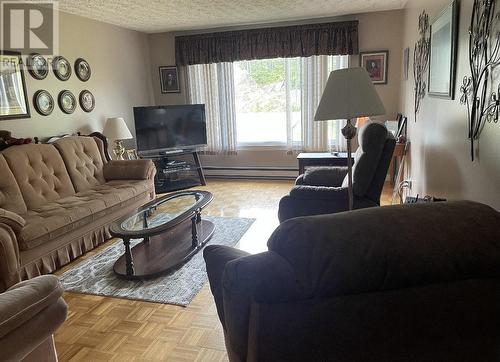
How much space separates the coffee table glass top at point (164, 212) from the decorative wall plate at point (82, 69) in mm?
2114

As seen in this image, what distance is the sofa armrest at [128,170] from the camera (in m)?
3.93

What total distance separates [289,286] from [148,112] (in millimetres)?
4641

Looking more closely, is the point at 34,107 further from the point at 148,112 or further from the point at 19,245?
the point at 19,245

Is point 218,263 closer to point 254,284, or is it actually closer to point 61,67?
point 254,284

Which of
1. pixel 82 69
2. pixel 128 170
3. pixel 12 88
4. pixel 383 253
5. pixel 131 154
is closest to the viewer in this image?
pixel 383 253

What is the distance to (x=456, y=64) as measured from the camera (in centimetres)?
193

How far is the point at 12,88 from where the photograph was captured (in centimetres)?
344

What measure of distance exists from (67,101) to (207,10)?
195cm

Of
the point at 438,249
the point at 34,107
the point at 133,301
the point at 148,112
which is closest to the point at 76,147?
the point at 34,107

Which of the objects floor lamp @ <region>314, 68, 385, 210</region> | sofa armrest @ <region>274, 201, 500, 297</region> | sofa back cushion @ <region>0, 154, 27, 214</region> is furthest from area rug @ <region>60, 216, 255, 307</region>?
sofa armrest @ <region>274, 201, 500, 297</region>

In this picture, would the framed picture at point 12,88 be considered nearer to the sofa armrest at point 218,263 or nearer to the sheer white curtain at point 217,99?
the sheer white curtain at point 217,99

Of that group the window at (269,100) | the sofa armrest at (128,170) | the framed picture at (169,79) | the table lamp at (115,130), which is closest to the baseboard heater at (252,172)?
the window at (269,100)

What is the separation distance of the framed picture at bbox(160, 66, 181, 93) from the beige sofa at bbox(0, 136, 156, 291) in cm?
186

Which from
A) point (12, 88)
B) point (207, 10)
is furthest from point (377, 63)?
point (12, 88)
